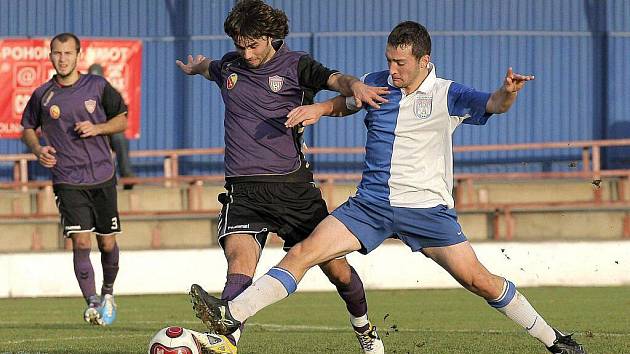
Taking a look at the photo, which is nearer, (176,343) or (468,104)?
(176,343)

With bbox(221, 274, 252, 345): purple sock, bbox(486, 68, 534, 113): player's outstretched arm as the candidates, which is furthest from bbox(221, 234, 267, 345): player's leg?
bbox(486, 68, 534, 113): player's outstretched arm

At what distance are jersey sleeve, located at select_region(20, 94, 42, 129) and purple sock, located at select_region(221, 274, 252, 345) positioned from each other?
4.88m

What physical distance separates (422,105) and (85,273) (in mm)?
5101

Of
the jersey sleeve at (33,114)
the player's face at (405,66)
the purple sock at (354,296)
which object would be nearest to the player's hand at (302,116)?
the player's face at (405,66)

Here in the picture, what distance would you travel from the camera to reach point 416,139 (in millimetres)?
8383

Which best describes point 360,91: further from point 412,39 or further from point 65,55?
point 65,55

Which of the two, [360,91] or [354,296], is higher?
[360,91]

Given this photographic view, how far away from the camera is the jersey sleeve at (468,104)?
821 cm

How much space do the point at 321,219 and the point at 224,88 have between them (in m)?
0.98

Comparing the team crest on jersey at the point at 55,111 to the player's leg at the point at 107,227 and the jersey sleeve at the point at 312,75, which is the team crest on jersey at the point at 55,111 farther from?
the jersey sleeve at the point at 312,75

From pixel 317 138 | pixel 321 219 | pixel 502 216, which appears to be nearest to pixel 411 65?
pixel 321 219

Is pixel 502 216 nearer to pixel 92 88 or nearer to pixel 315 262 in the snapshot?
pixel 92 88

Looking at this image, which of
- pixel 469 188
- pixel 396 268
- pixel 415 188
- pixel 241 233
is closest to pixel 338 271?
pixel 241 233

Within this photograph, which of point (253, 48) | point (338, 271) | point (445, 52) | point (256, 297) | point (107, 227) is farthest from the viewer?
point (445, 52)
